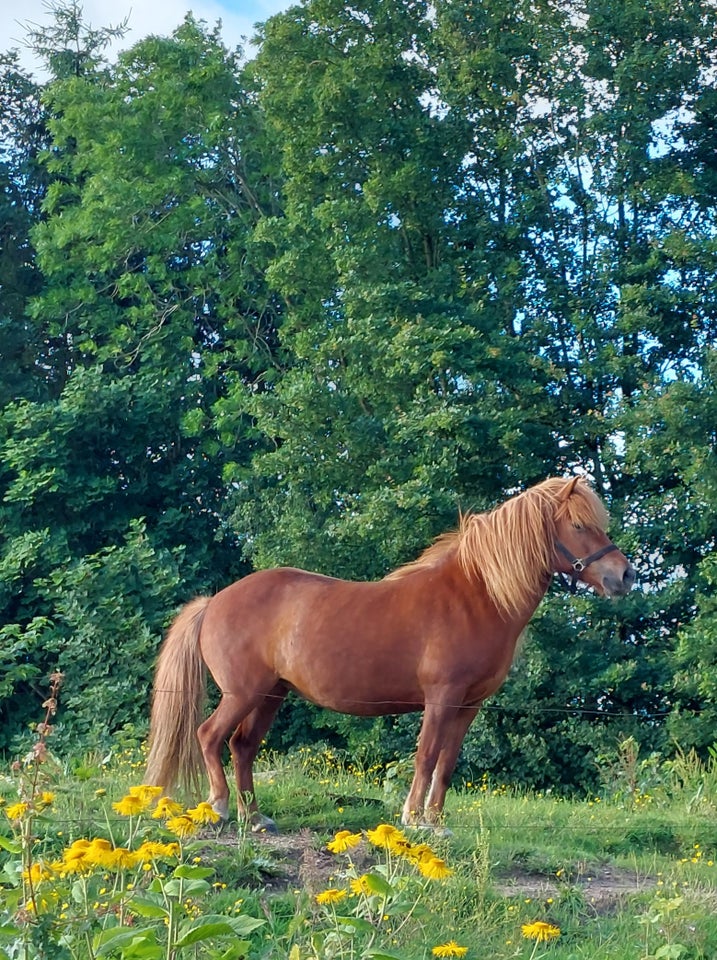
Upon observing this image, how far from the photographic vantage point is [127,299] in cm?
1911

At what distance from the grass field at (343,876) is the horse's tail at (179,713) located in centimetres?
40

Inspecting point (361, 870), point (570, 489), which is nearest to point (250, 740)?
point (361, 870)

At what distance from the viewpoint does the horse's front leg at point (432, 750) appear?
625cm

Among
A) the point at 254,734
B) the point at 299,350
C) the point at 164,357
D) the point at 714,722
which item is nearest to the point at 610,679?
the point at 714,722

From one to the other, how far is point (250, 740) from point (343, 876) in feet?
5.88

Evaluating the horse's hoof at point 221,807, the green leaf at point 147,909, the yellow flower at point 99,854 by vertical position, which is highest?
the yellow flower at point 99,854

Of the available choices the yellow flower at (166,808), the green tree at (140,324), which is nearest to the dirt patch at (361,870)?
the yellow flower at (166,808)

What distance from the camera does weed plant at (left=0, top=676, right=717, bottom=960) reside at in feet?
10.5

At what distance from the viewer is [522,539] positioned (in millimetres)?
6406

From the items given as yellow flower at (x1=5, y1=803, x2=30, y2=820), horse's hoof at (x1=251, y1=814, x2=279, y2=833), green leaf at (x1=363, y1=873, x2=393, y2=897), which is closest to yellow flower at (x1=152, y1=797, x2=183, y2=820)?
yellow flower at (x1=5, y1=803, x2=30, y2=820)

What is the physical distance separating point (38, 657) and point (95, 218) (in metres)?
6.47

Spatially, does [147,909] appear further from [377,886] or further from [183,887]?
[377,886]

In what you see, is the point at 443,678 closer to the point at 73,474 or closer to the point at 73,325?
the point at 73,474

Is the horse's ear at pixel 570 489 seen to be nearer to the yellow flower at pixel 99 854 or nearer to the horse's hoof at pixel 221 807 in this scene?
the horse's hoof at pixel 221 807
